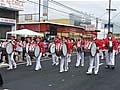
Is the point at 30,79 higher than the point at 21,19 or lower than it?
lower

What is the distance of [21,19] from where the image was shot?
5056 cm

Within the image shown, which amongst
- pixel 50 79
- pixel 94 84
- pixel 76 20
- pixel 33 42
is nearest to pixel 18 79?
pixel 50 79

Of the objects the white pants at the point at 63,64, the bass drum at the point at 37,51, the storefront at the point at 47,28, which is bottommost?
the white pants at the point at 63,64

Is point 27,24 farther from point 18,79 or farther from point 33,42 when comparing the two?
point 18,79

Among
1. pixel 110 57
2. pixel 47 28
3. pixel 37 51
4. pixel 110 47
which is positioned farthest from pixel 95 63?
pixel 47 28

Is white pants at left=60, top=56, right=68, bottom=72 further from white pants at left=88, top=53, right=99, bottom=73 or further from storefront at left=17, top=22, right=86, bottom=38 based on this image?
storefront at left=17, top=22, right=86, bottom=38

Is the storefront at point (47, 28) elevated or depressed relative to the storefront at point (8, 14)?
depressed

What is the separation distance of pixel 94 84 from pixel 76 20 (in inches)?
2421

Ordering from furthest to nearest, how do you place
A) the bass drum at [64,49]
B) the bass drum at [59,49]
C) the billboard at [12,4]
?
the billboard at [12,4] → the bass drum at [59,49] → the bass drum at [64,49]

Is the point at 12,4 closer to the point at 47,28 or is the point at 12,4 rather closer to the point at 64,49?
the point at 47,28

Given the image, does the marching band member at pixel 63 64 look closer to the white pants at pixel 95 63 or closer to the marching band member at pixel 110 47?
the white pants at pixel 95 63

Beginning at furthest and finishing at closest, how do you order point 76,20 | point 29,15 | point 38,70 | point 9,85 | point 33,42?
point 76,20 → point 29,15 → point 33,42 → point 38,70 → point 9,85

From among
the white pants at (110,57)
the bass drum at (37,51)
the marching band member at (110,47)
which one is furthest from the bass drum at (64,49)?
the white pants at (110,57)

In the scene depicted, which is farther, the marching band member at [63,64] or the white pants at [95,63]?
the marching band member at [63,64]
